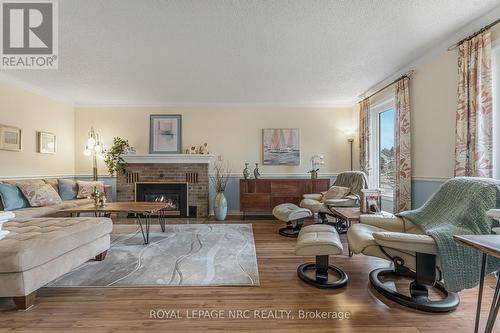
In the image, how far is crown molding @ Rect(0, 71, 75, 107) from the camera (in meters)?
3.88

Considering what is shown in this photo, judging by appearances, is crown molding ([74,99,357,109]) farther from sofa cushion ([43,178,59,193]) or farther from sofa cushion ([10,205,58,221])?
sofa cushion ([10,205,58,221])

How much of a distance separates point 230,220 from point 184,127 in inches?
95.8

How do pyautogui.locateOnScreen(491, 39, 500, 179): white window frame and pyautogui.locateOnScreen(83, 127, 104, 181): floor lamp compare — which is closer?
pyautogui.locateOnScreen(491, 39, 500, 179): white window frame

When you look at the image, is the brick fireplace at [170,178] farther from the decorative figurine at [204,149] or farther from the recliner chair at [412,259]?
the recliner chair at [412,259]

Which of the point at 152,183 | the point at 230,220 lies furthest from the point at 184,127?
the point at 230,220

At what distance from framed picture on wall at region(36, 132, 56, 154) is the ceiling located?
2.93 feet

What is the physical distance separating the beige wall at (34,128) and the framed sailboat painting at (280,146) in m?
4.50

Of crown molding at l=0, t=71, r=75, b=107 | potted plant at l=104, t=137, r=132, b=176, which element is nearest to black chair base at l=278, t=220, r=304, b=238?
potted plant at l=104, t=137, r=132, b=176

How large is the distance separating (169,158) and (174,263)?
3.03 m

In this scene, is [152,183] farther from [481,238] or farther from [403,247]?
[481,238]

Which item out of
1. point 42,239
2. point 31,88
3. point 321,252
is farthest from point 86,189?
point 321,252

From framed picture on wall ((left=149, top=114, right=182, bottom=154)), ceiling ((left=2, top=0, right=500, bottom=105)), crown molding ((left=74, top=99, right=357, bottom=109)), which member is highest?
ceiling ((left=2, top=0, right=500, bottom=105))

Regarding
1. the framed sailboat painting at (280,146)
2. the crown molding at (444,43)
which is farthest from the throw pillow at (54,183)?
the crown molding at (444,43)

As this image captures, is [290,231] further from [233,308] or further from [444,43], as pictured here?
[444,43]
